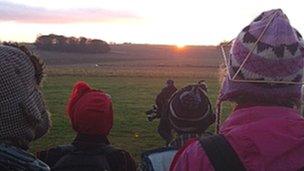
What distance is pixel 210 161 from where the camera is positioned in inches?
78.1

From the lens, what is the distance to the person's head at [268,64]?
212cm

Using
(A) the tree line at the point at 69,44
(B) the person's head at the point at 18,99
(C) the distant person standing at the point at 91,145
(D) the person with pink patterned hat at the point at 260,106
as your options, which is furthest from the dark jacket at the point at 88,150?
(A) the tree line at the point at 69,44

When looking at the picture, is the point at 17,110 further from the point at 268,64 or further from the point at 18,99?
the point at 268,64

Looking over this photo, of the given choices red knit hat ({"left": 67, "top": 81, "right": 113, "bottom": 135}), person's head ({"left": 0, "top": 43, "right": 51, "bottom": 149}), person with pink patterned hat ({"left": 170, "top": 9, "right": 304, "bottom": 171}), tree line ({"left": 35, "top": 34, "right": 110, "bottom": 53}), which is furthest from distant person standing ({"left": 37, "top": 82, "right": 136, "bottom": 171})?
tree line ({"left": 35, "top": 34, "right": 110, "bottom": 53})

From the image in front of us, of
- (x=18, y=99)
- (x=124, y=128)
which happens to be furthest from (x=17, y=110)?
(x=124, y=128)

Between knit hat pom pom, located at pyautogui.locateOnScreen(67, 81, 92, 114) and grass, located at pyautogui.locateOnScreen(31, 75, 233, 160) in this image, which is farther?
grass, located at pyautogui.locateOnScreen(31, 75, 233, 160)

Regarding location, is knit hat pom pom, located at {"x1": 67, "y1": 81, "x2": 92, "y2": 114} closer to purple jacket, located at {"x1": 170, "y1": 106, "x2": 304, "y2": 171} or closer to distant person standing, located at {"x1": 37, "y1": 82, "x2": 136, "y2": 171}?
distant person standing, located at {"x1": 37, "y1": 82, "x2": 136, "y2": 171}

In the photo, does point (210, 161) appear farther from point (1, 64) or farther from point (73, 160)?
point (73, 160)

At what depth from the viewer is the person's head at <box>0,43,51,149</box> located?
2.45 m

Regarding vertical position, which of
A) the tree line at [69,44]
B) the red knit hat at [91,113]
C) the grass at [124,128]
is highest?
the red knit hat at [91,113]

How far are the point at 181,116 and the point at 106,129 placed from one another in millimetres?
1446

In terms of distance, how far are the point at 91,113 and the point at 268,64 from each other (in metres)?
1.96

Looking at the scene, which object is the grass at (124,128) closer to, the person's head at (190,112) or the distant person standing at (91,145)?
the person's head at (190,112)

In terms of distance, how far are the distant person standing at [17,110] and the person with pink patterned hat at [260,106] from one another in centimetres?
67
